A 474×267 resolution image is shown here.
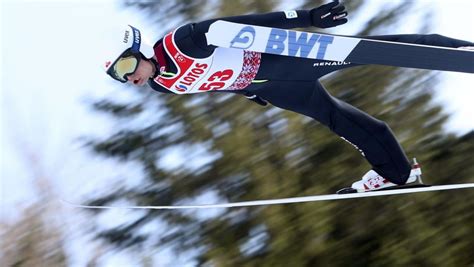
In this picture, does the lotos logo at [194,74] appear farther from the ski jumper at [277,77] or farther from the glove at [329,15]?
the glove at [329,15]

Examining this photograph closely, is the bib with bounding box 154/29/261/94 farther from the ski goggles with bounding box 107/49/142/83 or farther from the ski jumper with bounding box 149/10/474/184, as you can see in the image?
the ski goggles with bounding box 107/49/142/83

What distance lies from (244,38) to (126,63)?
0.51 m

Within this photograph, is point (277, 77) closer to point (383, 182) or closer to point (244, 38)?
point (244, 38)

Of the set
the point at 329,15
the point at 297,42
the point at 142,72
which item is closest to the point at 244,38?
the point at 297,42

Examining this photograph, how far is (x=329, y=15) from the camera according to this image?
2828mm

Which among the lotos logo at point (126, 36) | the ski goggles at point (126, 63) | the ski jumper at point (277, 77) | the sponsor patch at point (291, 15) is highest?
the lotos logo at point (126, 36)

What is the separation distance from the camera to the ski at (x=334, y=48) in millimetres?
2836

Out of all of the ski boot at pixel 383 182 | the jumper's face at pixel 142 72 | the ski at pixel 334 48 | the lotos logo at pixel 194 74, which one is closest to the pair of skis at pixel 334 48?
the ski at pixel 334 48

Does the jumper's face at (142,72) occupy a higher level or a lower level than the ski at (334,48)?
higher

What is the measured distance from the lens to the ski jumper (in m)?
2.93

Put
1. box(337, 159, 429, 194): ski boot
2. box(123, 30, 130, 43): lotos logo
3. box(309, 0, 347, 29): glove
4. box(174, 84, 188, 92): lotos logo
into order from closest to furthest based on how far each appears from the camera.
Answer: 1. box(309, 0, 347, 29): glove
2. box(123, 30, 130, 43): lotos logo
3. box(174, 84, 188, 92): lotos logo
4. box(337, 159, 429, 194): ski boot

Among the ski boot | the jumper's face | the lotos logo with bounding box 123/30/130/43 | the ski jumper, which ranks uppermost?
the lotos logo with bounding box 123/30/130/43

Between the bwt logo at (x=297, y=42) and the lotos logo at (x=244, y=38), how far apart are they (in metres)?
0.07

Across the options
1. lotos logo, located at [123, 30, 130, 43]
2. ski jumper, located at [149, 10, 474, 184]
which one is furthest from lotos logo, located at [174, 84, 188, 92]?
lotos logo, located at [123, 30, 130, 43]
